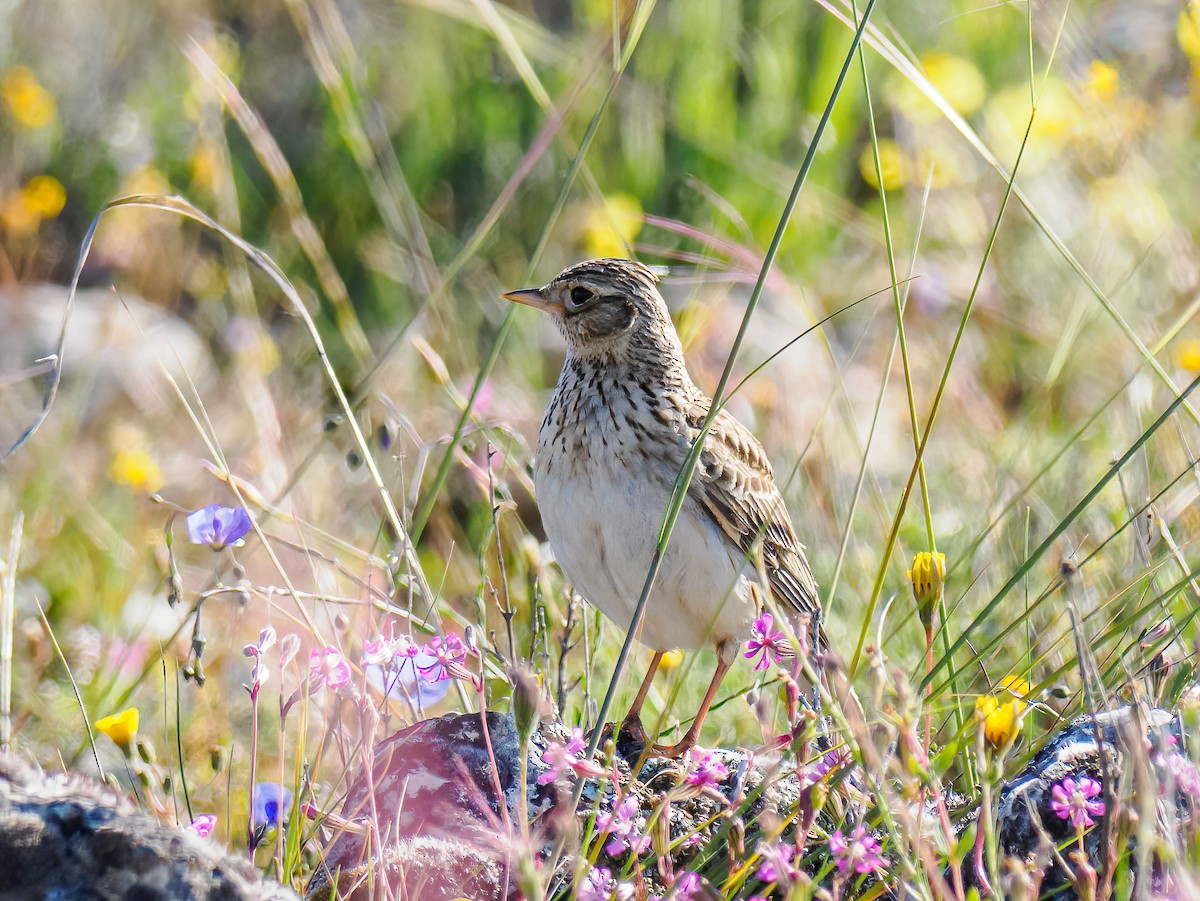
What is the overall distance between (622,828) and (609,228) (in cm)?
406

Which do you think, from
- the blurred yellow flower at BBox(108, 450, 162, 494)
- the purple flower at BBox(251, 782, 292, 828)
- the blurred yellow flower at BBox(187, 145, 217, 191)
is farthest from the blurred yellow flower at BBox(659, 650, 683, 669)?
the blurred yellow flower at BBox(187, 145, 217, 191)

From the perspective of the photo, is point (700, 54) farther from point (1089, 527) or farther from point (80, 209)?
point (1089, 527)

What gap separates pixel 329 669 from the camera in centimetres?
237

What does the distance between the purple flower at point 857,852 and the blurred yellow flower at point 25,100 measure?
6.79 metres

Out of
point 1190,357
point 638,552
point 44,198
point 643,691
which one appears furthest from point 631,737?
point 44,198

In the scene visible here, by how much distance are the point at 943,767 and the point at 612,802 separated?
77 cm

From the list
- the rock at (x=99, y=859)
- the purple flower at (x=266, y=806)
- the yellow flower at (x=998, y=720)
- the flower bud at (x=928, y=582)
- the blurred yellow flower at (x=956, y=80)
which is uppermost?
the blurred yellow flower at (x=956, y=80)

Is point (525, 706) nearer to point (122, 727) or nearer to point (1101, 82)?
point (122, 727)

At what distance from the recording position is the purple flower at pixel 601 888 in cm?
210

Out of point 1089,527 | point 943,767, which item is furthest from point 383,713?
point 1089,527

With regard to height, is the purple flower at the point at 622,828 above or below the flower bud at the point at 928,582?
below

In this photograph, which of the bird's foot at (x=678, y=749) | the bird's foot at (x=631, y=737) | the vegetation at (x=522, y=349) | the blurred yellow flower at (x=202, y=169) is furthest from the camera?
the blurred yellow flower at (x=202, y=169)

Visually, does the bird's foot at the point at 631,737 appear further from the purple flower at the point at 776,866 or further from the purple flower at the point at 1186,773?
the purple flower at the point at 1186,773

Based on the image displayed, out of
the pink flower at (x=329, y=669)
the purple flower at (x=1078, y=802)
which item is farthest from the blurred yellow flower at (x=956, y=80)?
the pink flower at (x=329, y=669)
